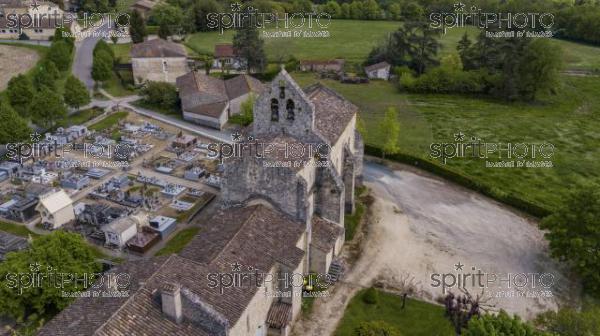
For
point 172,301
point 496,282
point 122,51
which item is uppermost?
point 122,51

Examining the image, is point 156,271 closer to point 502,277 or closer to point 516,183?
point 502,277

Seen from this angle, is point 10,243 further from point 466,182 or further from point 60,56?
point 60,56

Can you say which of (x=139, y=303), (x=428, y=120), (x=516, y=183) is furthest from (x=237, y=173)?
(x=428, y=120)

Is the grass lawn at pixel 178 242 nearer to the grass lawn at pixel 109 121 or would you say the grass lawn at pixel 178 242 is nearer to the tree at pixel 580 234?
the tree at pixel 580 234

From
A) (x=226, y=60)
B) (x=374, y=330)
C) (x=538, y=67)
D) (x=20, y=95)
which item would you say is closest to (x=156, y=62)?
(x=226, y=60)

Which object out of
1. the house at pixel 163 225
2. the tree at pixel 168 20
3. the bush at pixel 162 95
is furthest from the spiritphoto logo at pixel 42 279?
the tree at pixel 168 20

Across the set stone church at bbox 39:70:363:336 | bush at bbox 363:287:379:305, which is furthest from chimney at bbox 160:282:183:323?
bush at bbox 363:287:379:305

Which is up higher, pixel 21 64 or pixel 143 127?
pixel 21 64

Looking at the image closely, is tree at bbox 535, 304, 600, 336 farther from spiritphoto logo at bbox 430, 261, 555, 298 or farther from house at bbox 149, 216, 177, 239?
house at bbox 149, 216, 177, 239
